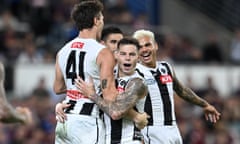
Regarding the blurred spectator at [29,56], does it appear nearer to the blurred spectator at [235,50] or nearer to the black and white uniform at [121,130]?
the blurred spectator at [235,50]

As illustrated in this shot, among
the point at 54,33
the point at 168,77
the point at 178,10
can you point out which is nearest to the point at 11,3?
the point at 54,33

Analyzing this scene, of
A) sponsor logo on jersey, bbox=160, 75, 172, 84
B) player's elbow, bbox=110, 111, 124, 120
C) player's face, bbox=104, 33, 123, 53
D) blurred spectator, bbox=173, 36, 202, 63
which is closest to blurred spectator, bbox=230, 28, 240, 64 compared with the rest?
blurred spectator, bbox=173, 36, 202, 63

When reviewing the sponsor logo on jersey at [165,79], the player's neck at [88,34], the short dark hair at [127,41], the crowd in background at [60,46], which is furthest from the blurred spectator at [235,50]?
the player's neck at [88,34]

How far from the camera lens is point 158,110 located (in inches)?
500

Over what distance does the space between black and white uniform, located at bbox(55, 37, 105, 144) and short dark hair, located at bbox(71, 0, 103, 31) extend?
0.19m

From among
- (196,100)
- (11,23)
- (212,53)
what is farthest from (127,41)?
(212,53)

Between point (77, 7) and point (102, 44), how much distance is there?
0.58m

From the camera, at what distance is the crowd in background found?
20062 millimetres

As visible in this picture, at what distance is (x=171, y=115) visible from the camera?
12789 millimetres

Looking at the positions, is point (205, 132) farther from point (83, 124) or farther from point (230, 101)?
point (83, 124)

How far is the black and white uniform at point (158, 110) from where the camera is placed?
12680mm

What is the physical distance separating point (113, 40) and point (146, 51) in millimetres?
410

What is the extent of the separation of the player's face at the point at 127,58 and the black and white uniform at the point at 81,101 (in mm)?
231

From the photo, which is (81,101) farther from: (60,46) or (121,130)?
(60,46)
